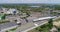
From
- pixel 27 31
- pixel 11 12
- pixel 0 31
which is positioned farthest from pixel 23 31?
pixel 11 12

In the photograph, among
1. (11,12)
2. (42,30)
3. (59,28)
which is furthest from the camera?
(11,12)

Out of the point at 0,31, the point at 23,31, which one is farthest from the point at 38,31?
the point at 0,31

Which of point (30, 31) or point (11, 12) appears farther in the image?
point (11, 12)

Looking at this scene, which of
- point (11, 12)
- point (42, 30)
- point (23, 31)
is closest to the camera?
point (23, 31)

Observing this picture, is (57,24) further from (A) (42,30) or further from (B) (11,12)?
(B) (11,12)

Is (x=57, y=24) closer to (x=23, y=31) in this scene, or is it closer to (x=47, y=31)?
(x=47, y=31)

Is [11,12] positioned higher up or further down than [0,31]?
further down

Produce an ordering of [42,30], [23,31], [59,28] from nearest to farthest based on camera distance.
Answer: [23,31], [42,30], [59,28]

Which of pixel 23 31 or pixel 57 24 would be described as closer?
pixel 23 31

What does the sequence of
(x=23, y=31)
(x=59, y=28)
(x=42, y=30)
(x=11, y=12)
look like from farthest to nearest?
(x=11, y=12) < (x=59, y=28) < (x=42, y=30) < (x=23, y=31)
